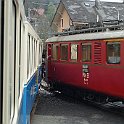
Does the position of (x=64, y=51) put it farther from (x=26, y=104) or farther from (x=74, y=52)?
(x=26, y=104)

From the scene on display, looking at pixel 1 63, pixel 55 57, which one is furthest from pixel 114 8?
pixel 1 63

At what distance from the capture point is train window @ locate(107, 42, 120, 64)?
34.8 feet

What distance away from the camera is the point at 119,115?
11.7 meters

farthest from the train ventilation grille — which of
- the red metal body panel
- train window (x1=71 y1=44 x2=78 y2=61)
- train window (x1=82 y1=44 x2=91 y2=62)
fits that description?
train window (x1=71 y1=44 x2=78 y2=61)

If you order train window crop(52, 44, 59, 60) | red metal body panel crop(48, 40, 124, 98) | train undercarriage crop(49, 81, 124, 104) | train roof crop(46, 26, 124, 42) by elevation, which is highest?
train roof crop(46, 26, 124, 42)

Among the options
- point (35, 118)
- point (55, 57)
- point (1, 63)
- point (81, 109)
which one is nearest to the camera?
point (1, 63)

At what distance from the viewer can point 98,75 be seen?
11.7m

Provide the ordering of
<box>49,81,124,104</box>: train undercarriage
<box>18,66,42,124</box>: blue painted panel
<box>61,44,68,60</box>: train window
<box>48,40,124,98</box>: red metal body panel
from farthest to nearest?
<box>61,44,68,60</box>: train window
<box>49,81,124,104</box>: train undercarriage
<box>48,40,124,98</box>: red metal body panel
<box>18,66,42,124</box>: blue painted panel

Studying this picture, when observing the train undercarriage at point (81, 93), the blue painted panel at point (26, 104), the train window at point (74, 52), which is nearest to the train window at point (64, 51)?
the train window at point (74, 52)

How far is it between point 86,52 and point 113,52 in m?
1.91

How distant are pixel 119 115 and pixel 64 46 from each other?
13.4ft

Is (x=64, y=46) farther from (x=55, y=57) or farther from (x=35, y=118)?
(x=35, y=118)

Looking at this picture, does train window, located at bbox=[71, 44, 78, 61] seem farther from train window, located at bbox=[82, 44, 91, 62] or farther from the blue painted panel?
the blue painted panel

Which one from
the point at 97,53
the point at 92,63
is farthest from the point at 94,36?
the point at 92,63
